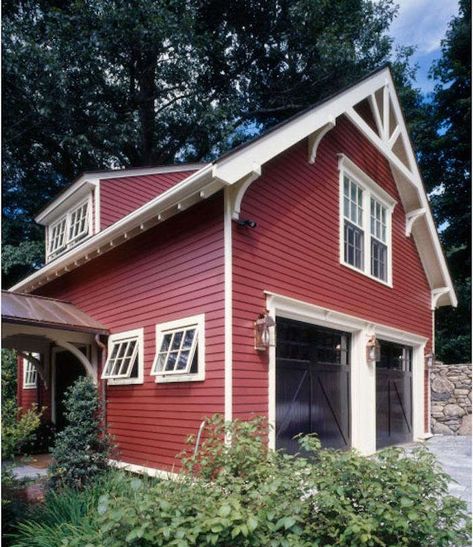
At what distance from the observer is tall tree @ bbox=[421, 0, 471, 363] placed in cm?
2103

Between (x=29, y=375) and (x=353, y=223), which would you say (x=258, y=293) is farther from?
(x=29, y=375)

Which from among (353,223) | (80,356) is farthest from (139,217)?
(353,223)

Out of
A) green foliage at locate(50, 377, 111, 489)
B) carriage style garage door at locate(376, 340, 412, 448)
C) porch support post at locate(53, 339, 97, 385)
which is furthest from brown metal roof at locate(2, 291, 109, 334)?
carriage style garage door at locate(376, 340, 412, 448)

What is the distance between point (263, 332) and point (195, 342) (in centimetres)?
→ 87

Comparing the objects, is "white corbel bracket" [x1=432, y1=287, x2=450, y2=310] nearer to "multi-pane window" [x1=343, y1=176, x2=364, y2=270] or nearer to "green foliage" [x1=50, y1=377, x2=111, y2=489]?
"multi-pane window" [x1=343, y1=176, x2=364, y2=270]

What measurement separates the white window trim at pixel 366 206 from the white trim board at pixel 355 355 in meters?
1.01

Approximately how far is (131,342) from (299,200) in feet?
11.3

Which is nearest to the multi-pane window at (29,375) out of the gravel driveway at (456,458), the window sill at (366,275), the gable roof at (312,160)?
the gable roof at (312,160)

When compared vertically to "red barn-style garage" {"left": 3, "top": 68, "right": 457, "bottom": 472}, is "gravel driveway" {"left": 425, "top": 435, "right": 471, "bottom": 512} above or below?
below

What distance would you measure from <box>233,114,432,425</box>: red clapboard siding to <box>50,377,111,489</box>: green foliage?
2419 millimetres

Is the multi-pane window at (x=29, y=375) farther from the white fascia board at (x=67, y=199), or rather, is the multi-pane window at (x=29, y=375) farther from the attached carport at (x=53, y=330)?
the white fascia board at (x=67, y=199)

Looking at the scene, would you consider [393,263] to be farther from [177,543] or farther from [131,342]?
[177,543]

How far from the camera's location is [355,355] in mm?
9172

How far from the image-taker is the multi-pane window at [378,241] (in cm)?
1024
